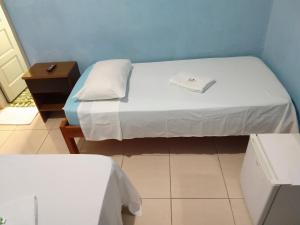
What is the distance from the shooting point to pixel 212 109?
1.72 metres

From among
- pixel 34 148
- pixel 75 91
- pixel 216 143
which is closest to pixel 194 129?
pixel 216 143

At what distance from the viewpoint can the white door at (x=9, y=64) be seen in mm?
2893

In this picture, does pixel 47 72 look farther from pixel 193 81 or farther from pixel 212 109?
pixel 212 109

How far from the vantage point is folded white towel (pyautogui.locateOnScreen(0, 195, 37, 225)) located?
0.98m

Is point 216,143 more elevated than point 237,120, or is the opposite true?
point 237,120

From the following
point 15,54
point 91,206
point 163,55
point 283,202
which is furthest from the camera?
point 15,54

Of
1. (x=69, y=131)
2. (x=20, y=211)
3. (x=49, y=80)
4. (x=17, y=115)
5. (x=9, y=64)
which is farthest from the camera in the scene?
(x=9, y=64)

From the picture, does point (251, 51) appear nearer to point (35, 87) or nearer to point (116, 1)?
point (116, 1)

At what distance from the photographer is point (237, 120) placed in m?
1.75

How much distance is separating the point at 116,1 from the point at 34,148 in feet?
5.46

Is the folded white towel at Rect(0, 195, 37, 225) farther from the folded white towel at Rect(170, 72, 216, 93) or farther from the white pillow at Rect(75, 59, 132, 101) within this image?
the folded white towel at Rect(170, 72, 216, 93)

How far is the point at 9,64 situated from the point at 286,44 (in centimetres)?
318

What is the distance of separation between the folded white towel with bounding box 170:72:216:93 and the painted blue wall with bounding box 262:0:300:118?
0.60 meters

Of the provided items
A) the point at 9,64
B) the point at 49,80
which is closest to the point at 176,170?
the point at 49,80
